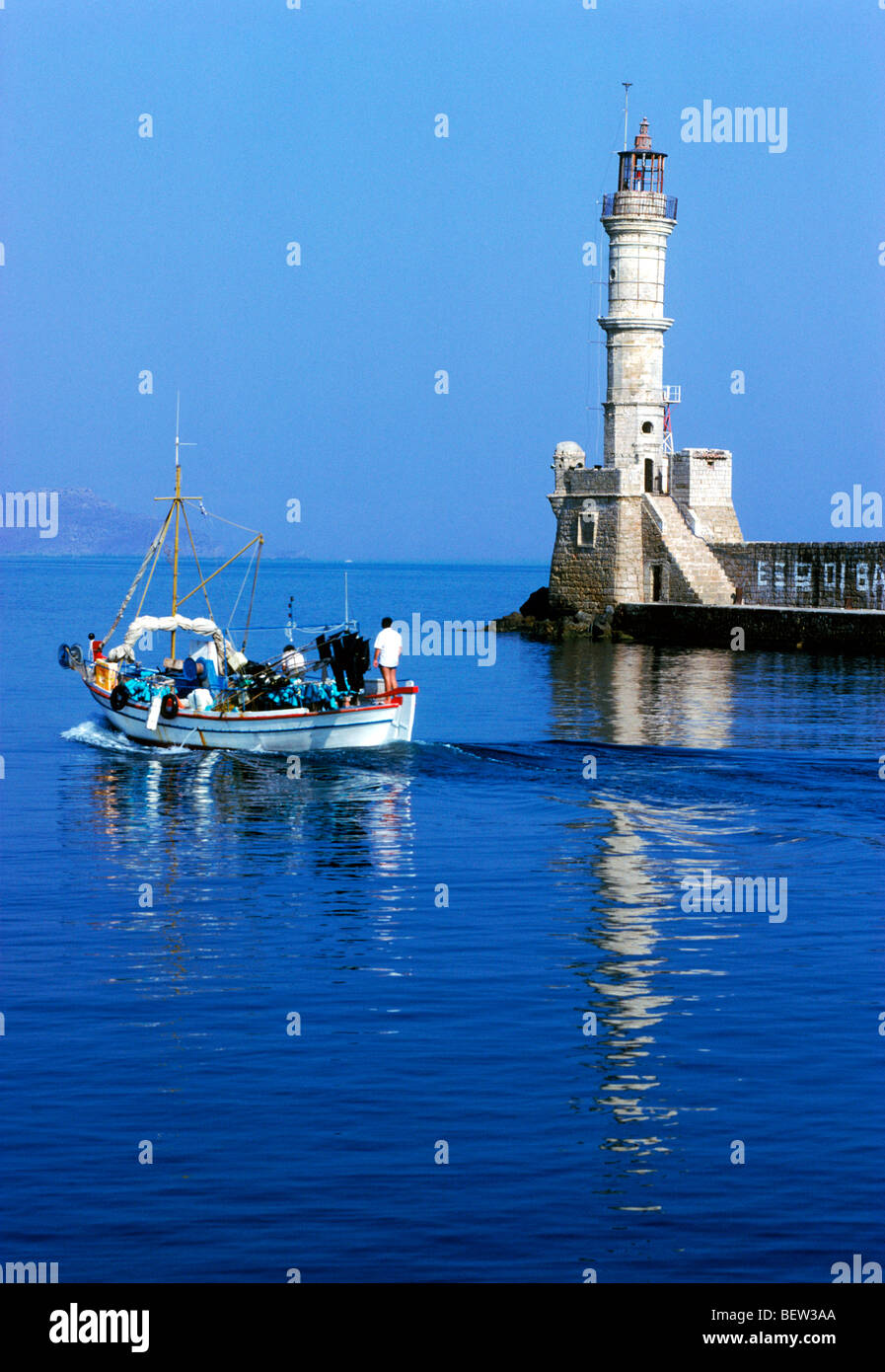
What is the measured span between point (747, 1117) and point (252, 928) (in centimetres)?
736

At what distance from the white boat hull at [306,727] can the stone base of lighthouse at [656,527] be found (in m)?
39.2

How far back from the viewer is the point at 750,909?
18984mm

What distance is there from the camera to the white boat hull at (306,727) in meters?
29.7

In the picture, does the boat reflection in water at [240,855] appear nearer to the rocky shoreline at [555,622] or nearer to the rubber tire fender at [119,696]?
the rubber tire fender at [119,696]

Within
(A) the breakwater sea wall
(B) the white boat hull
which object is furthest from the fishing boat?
(A) the breakwater sea wall

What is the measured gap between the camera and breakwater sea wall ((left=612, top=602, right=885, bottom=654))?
60156 mm

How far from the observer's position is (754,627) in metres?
64.4

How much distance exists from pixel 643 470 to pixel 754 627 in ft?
29.5

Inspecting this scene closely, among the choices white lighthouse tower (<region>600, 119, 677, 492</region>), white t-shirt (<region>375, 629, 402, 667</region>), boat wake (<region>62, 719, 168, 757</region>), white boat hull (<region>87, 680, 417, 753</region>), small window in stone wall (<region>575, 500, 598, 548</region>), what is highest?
white lighthouse tower (<region>600, 119, 677, 492</region>)

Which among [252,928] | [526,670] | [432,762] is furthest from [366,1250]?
[526,670]

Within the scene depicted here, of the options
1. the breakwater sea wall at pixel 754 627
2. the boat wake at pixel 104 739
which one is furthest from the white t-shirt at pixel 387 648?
the breakwater sea wall at pixel 754 627

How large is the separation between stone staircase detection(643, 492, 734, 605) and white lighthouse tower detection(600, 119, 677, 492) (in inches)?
69.0

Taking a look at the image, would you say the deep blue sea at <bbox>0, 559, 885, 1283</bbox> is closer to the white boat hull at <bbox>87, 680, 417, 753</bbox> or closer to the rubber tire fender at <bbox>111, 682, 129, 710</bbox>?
the white boat hull at <bbox>87, 680, 417, 753</bbox>
